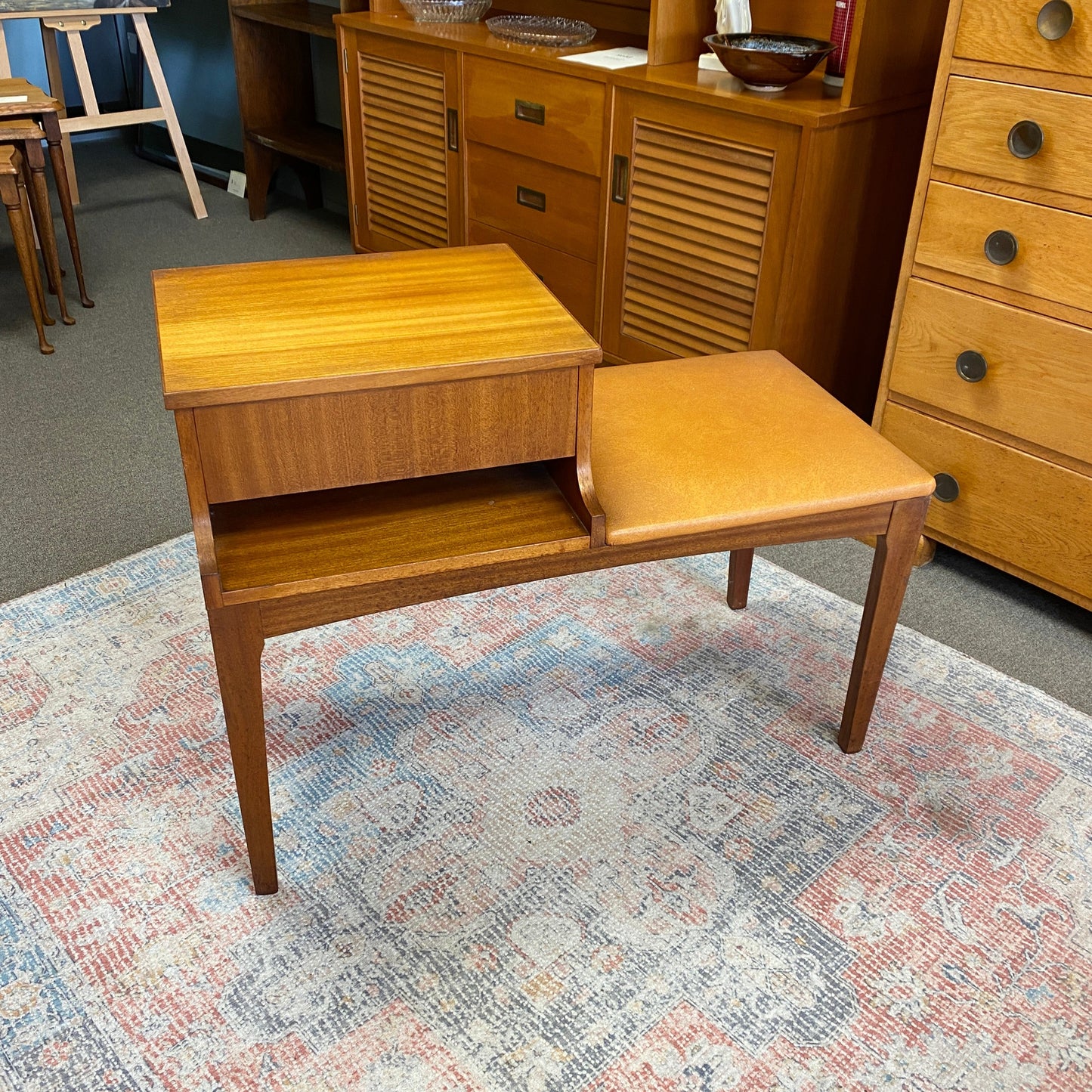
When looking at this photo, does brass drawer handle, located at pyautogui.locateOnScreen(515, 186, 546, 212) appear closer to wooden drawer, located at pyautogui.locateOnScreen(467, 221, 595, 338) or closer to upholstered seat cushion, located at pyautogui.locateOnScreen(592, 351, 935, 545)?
wooden drawer, located at pyautogui.locateOnScreen(467, 221, 595, 338)

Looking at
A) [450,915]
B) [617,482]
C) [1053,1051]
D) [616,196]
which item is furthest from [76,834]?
[616,196]

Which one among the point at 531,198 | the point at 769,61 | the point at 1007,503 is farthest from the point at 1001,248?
the point at 531,198

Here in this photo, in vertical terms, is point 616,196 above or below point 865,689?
above

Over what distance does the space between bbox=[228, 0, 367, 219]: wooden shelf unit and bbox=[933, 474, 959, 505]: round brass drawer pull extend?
7.26 feet

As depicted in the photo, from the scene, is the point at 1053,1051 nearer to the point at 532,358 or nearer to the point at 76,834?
the point at 532,358

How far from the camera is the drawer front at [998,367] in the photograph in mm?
1717

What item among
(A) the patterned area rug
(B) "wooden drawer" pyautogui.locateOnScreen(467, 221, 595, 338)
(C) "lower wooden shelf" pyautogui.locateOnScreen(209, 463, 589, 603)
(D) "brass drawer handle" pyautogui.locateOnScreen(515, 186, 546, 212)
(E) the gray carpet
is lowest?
(E) the gray carpet

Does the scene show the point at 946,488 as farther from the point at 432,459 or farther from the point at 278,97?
the point at 278,97

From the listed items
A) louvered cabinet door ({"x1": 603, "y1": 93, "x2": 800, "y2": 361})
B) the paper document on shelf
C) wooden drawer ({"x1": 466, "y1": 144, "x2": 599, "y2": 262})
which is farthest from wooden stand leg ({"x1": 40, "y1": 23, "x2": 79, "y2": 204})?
louvered cabinet door ({"x1": 603, "y1": 93, "x2": 800, "y2": 361})

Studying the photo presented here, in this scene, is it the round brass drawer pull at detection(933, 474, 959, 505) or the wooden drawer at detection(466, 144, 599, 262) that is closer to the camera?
the round brass drawer pull at detection(933, 474, 959, 505)

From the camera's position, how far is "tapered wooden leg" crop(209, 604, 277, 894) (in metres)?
1.16

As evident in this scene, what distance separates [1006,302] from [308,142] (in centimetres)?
257

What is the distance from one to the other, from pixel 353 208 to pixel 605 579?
178 cm

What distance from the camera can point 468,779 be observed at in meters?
1.55
